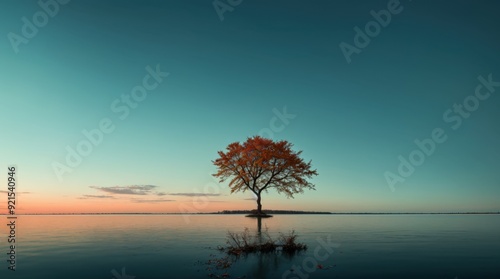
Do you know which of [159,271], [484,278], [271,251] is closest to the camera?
[484,278]

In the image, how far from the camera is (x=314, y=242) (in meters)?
25.0

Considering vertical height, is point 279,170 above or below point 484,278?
above

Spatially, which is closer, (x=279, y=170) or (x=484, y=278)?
(x=484, y=278)

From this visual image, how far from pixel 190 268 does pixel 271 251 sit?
5721 mm

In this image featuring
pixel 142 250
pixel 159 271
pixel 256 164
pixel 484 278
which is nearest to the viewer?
pixel 484 278

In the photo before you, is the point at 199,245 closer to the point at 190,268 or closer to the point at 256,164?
the point at 190,268

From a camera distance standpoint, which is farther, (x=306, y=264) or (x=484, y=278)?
(x=306, y=264)

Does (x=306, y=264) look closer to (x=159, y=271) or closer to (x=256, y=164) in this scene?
(x=159, y=271)

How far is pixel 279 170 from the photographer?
2343 inches

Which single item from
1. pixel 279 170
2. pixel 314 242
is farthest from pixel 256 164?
pixel 314 242

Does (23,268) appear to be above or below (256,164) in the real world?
below

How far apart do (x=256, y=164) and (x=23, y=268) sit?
44240mm

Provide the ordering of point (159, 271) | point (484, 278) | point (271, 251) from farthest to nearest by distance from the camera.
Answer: point (271, 251) < point (159, 271) < point (484, 278)

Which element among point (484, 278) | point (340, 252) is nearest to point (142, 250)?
point (340, 252)
